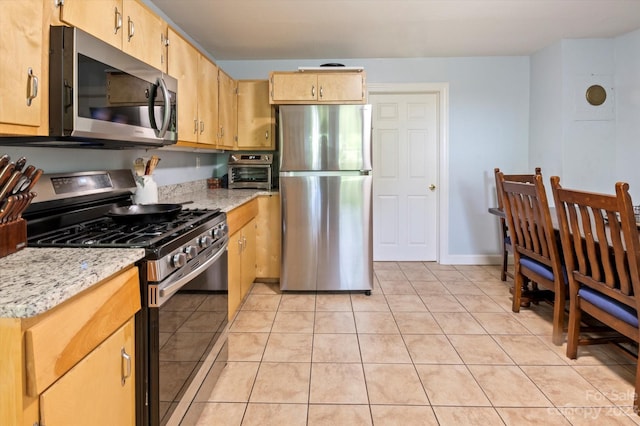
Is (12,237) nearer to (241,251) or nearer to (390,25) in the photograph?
(241,251)

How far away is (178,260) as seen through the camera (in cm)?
146

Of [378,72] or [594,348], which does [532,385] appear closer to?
[594,348]

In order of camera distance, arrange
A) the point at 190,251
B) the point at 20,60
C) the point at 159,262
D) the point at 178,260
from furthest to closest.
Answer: the point at 190,251, the point at 178,260, the point at 159,262, the point at 20,60

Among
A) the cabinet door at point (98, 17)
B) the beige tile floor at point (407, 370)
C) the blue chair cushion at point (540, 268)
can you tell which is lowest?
the beige tile floor at point (407, 370)

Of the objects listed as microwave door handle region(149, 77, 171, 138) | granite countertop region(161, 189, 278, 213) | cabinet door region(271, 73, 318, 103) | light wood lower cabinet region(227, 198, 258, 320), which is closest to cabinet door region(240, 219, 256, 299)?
light wood lower cabinet region(227, 198, 258, 320)

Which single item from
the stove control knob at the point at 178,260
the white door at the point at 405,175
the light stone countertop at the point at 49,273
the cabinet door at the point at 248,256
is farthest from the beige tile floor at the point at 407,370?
the white door at the point at 405,175

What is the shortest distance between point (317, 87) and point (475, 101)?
1946 millimetres

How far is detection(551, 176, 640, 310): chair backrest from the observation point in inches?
68.3

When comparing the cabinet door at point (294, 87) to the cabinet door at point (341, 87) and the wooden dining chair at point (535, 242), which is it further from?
the wooden dining chair at point (535, 242)

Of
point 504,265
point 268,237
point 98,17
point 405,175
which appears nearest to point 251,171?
point 268,237

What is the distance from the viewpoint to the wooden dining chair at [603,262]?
1.75 meters

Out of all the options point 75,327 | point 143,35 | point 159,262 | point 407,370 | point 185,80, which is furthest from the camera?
point 185,80

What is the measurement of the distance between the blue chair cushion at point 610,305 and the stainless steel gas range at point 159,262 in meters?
1.94

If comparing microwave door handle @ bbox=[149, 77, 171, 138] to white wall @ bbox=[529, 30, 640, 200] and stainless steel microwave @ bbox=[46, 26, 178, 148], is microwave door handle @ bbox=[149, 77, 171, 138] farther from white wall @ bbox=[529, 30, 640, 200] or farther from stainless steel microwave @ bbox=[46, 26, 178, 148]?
white wall @ bbox=[529, 30, 640, 200]
